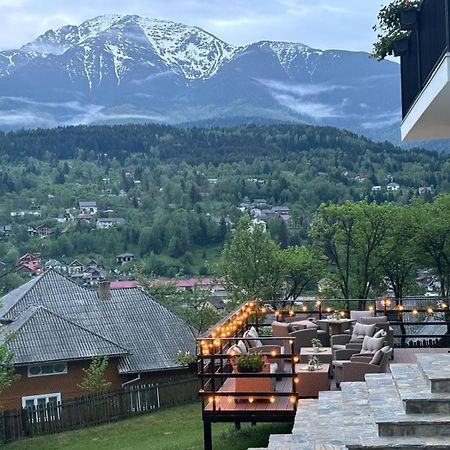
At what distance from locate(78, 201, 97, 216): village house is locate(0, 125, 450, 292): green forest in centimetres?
113

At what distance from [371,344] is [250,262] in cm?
2046

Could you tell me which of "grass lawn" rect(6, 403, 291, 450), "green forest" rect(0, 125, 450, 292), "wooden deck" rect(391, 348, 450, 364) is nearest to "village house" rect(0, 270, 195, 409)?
"grass lawn" rect(6, 403, 291, 450)

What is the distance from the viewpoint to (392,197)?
Result: 6812cm

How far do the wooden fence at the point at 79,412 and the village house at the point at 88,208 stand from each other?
289ft

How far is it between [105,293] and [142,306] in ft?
4.67

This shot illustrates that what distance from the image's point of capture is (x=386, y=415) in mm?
6453

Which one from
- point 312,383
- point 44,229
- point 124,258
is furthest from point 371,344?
point 44,229

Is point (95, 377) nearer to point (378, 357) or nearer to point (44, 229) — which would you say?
point (378, 357)

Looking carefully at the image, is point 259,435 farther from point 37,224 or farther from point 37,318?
point 37,224

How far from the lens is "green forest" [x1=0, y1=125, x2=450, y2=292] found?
77.2m

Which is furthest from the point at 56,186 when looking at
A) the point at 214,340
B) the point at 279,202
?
the point at 214,340

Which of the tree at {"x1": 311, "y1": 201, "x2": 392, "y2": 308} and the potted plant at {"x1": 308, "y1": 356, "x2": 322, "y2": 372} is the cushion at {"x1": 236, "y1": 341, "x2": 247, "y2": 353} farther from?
the tree at {"x1": 311, "y1": 201, "x2": 392, "y2": 308}

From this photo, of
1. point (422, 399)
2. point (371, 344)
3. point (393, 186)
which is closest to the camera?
point (422, 399)

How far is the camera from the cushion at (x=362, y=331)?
12102 millimetres
